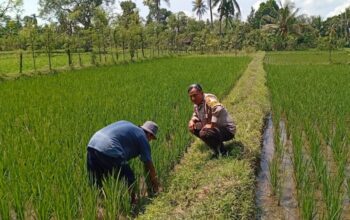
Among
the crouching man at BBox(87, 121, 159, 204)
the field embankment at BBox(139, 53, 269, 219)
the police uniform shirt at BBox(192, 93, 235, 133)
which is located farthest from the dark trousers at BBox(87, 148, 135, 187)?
the police uniform shirt at BBox(192, 93, 235, 133)

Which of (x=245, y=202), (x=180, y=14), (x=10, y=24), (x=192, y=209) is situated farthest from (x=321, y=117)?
(x=180, y=14)

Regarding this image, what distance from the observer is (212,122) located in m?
4.55

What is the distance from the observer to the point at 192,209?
10.5 feet

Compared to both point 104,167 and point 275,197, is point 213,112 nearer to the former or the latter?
point 275,197

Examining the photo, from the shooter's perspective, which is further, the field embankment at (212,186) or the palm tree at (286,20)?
the palm tree at (286,20)

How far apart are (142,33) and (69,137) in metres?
23.4

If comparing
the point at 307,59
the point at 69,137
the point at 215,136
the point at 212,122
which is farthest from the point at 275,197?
the point at 307,59

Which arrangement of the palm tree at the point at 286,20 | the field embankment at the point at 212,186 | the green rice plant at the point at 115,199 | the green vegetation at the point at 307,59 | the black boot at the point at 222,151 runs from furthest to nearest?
the palm tree at the point at 286,20 → the green vegetation at the point at 307,59 → the black boot at the point at 222,151 → the field embankment at the point at 212,186 → the green rice plant at the point at 115,199

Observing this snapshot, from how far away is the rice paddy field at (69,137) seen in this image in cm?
301

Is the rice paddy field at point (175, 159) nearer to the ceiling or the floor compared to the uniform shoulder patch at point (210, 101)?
nearer to the floor

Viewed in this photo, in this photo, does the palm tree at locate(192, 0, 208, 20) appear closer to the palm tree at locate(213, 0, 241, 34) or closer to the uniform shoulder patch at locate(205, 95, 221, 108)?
the palm tree at locate(213, 0, 241, 34)

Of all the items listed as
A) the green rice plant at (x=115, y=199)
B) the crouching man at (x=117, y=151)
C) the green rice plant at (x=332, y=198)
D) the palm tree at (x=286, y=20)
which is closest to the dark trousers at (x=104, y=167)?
the crouching man at (x=117, y=151)

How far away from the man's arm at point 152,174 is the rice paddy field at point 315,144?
3.97 feet

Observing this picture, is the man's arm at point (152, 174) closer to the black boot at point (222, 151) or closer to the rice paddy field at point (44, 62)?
the black boot at point (222, 151)
